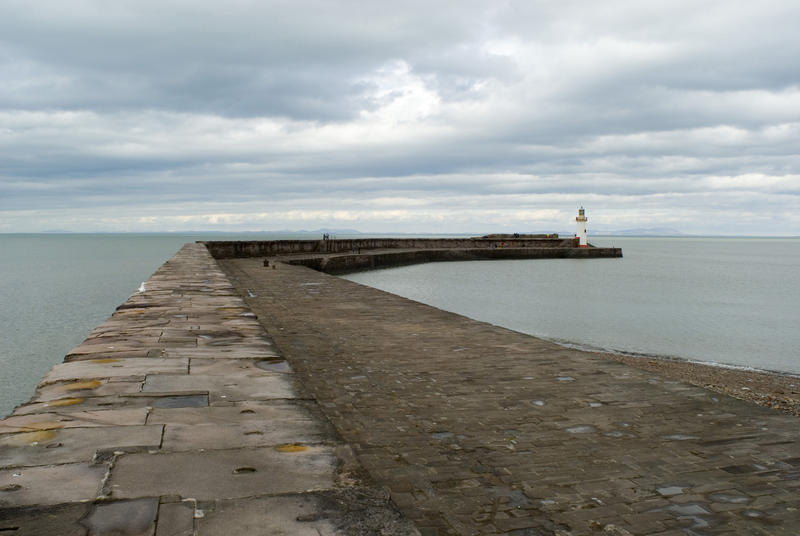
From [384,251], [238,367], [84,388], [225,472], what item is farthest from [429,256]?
[225,472]

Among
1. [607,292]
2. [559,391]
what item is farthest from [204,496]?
[607,292]

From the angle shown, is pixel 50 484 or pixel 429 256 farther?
pixel 429 256

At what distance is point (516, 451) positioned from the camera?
3592mm

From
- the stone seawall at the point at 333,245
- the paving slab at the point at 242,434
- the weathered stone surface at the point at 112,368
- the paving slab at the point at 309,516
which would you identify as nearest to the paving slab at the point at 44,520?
the paving slab at the point at 309,516

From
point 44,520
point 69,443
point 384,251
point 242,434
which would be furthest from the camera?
point 384,251

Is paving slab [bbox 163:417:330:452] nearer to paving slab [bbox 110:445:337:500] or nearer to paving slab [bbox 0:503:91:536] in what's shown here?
paving slab [bbox 110:445:337:500]

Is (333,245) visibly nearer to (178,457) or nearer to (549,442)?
(549,442)

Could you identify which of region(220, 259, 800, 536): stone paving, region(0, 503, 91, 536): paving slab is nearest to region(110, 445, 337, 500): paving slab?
region(0, 503, 91, 536): paving slab

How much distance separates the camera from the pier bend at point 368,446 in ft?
6.49

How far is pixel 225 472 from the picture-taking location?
2230 mm

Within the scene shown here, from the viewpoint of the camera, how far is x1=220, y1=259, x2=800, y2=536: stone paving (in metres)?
2.78

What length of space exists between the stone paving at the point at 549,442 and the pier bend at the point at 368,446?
16mm

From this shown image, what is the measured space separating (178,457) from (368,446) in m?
1.51

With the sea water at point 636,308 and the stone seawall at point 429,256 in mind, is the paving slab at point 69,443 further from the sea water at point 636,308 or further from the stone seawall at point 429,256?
the stone seawall at point 429,256
